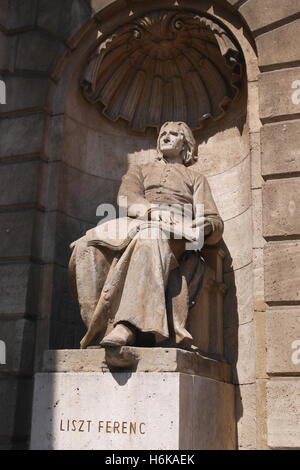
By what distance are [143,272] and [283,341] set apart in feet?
4.43

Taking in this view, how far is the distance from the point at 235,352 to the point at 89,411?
6.21ft

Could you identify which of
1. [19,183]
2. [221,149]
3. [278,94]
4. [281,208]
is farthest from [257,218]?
[19,183]

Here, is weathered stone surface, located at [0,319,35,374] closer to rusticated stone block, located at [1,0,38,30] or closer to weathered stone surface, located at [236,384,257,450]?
weathered stone surface, located at [236,384,257,450]

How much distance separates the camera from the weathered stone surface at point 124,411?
15.6ft

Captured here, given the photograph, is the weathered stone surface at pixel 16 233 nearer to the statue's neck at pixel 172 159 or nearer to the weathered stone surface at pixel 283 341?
the statue's neck at pixel 172 159

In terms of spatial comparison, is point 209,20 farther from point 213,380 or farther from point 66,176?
point 213,380

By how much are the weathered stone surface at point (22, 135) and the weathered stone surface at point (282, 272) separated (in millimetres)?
2850

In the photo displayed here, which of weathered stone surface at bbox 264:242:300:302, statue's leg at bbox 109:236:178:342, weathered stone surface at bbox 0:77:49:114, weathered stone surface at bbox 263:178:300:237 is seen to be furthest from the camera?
weathered stone surface at bbox 0:77:49:114

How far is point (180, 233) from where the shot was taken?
5.64 metres

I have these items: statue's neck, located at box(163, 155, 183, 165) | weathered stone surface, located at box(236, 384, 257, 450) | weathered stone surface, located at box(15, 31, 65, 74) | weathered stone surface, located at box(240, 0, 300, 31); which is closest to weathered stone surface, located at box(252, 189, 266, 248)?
statue's neck, located at box(163, 155, 183, 165)

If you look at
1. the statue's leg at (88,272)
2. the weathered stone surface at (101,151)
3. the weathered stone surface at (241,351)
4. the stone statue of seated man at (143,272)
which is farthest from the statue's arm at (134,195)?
the weathered stone surface at (241,351)

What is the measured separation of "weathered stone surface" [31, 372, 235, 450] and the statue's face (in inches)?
102

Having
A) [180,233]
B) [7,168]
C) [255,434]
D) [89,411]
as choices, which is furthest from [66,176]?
[255,434]

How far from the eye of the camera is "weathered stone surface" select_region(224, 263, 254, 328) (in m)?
6.24
